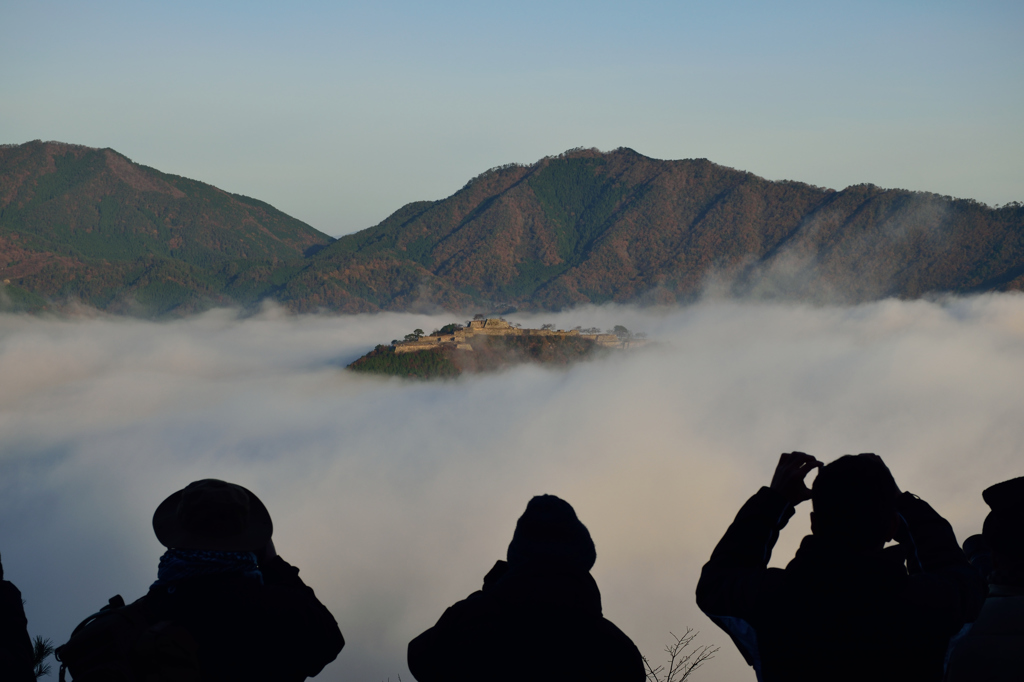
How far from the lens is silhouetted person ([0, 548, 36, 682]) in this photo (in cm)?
344

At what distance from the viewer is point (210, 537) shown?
11.7 feet

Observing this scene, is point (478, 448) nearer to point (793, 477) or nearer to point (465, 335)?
point (465, 335)

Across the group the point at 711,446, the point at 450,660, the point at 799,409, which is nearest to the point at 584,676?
the point at 450,660

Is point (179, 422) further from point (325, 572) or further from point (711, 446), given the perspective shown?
point (711, 446)

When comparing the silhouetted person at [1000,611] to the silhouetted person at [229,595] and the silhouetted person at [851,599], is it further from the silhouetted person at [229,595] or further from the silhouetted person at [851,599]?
the silhouetted person at [229,595]

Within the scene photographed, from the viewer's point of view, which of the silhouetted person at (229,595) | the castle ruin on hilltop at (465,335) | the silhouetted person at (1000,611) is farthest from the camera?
the castle ruin on hilltop at (465,335)

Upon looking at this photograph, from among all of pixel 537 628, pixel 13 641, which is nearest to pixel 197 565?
pixel 13 641

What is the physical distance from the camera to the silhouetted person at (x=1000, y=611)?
3.40 meters

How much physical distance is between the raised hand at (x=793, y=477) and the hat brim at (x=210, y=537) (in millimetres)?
2374

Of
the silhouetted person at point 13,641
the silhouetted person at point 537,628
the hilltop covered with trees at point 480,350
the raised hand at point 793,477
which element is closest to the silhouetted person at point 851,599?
the raised hand at point 793,477

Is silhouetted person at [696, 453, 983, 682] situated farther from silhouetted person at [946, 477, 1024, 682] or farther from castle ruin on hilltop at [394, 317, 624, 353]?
castle ruin on hilltop at [394, 317, 624, 353]

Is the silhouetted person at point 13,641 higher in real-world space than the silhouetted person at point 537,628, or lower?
lower

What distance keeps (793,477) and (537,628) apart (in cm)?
135

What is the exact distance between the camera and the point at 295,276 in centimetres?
19775
